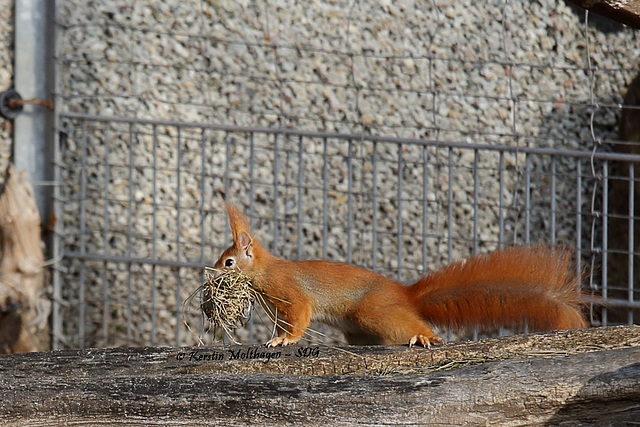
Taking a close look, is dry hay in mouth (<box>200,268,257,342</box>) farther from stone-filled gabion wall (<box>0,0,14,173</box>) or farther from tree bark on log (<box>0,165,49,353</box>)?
stone-filled gabion wall (<box>0,0,14,173</box>)

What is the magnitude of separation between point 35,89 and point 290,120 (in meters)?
1.56

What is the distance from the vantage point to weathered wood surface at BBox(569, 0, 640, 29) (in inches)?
84.9

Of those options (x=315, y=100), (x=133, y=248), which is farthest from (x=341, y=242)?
(x=133, y=248)

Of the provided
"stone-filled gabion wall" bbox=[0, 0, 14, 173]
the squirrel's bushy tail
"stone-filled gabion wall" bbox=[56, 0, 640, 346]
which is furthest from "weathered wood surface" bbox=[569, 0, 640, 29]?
"stone-filled gabion wall" bbox=[0, 0, 14, 173]

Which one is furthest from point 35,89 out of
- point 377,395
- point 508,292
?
point 377,395

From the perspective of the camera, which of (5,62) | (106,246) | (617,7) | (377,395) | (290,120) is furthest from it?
(290,120)

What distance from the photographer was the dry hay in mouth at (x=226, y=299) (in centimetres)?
245

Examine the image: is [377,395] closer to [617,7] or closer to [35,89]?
[617,7]

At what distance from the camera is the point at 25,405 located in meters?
1.77

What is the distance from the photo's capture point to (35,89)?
14.5ft

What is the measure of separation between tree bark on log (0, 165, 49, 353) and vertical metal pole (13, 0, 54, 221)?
5.1 inches

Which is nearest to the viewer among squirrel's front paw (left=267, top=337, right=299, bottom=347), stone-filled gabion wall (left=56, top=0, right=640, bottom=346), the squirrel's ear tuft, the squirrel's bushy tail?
the squirrel's bushy tail

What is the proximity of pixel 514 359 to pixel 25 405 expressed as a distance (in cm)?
108

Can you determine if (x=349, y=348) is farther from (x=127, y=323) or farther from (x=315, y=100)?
(x=315, y=100)
